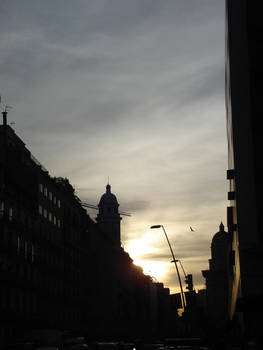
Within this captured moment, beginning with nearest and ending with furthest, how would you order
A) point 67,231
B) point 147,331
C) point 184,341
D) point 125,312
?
A: 1. point 184,341
2. point 67,231
3. point 125,312
4. point 147,331

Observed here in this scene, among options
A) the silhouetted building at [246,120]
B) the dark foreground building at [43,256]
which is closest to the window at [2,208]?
the dark foreground building at [43,256]

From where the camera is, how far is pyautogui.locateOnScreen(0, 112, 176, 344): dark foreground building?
7169 cm

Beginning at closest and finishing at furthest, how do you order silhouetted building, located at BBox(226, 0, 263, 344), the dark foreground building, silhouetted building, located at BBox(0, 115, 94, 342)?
1. silhouetted building, located at BBox(226, 0, 263, 344)
2. silhouetted building, located at BBox(0, 115, 94, 342)
3. the dark foreground building

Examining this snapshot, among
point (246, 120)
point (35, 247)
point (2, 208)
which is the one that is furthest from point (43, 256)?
point (246, 120)

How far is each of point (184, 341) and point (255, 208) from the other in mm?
16288

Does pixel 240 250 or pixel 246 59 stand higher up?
pixel 246 59

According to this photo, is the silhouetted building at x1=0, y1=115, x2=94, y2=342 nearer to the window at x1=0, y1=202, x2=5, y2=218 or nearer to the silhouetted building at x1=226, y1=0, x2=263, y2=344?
the window at x1=0, y1=202, x2=5, y2=218

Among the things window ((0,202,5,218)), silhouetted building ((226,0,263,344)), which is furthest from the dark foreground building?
silhouetted building ((226,0,263,344))

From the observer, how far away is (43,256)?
86.9m

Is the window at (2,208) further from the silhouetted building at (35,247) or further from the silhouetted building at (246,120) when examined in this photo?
the silhouetted building at (246,120)

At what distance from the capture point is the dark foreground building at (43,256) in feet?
235

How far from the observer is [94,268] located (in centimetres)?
12588

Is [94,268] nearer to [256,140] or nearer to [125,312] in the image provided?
[125,312]

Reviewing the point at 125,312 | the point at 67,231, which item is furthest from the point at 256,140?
the point at 125,312
